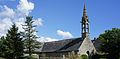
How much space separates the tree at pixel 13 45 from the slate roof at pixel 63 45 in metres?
23.1

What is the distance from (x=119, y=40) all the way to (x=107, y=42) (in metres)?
3.47

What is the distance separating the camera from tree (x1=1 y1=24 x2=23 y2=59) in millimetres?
61003

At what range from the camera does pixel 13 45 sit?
61500mm

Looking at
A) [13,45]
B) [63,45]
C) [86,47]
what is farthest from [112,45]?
[13,45]

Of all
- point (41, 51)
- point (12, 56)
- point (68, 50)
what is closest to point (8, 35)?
point (12, 56)

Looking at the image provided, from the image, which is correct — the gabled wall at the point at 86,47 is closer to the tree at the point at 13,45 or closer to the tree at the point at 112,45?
the tree at the point at 112,45

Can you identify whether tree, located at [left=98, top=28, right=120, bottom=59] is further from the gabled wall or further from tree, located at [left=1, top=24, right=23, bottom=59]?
tree, located at [left=1, top=24, right=23, bottom=59]

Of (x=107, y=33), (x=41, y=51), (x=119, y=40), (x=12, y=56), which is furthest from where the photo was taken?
(x=41, y=51)

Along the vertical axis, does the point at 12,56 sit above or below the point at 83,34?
below

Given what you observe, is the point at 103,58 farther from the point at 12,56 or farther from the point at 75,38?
the point at 12,56

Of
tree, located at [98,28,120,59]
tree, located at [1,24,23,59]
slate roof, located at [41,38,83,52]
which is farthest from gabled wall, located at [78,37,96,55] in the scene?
tree, located at [1,24,23,59]

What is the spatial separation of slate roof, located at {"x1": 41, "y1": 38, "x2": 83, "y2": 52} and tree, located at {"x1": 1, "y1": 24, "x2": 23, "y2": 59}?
23.1 m

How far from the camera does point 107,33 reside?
290 feet

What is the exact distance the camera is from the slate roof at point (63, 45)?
83.3m
